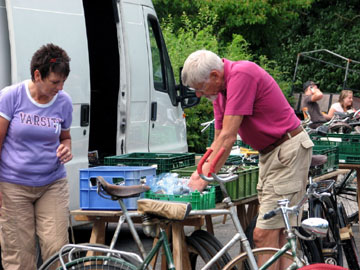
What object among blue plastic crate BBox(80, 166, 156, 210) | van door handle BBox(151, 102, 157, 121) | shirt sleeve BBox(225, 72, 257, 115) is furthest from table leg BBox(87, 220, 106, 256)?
van door handle BBox(151, 102, 157, 121)

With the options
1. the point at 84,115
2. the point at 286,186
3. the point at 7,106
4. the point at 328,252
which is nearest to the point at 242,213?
the point at 328,252

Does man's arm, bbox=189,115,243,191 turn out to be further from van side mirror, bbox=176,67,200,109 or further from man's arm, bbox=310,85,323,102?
man's arm, bbox=310,85,323,102

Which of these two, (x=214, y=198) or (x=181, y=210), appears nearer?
(x=181, y=210)

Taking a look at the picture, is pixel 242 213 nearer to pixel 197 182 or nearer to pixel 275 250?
pixel 197 182

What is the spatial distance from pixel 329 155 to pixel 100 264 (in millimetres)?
3951

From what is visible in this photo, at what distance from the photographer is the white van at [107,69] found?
287 inches

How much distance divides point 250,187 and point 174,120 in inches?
115

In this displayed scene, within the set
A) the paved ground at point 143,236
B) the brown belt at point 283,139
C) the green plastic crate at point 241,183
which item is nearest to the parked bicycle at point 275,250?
the brown belt at point 283,139

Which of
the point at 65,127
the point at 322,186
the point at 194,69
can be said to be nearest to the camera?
the point at 194,69

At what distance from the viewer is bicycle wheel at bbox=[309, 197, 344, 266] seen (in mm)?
6801

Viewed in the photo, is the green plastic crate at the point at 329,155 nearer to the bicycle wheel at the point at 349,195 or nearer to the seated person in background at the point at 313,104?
the bicycle wheel at the point at 349,195

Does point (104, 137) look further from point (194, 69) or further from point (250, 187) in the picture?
point (194, 69)

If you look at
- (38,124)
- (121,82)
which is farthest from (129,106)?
(38,124)

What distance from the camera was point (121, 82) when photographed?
28.8 feet
